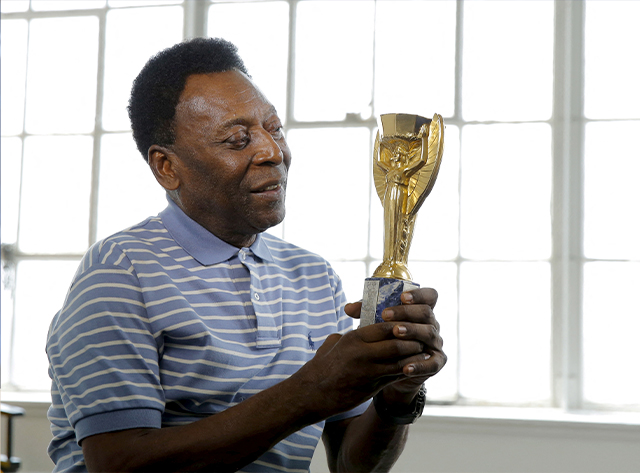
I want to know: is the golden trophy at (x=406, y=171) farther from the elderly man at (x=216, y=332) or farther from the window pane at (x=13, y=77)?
the window pane at (x=13, y=77)

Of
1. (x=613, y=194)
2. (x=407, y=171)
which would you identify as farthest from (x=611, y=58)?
(x=407, y=171)

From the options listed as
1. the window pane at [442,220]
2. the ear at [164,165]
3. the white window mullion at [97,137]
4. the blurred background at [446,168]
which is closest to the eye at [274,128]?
the ear at [164,165]

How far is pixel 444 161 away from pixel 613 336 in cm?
80

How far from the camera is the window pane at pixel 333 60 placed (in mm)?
2434

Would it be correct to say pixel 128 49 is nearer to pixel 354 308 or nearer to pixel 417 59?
pixel 417 59

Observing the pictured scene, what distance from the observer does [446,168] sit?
2.33 meters

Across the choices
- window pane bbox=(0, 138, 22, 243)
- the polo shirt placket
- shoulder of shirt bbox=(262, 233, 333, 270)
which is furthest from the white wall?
window pane bbox=(0, 138, 22, 243)

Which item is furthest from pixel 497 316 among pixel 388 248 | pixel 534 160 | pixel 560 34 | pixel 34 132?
pixel 34 132

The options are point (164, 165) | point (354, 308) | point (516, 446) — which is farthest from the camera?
point (516, 446)

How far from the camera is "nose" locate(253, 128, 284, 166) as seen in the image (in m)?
1.08

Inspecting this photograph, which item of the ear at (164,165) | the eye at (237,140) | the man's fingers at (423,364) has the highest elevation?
the eye at (237,140)

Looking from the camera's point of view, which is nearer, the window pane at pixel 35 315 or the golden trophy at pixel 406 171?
the golden trophy at pixel 406 171

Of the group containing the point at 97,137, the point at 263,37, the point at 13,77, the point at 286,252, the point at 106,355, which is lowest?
the point at 106,355

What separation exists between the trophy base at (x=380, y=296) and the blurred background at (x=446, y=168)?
1370 millimetres
